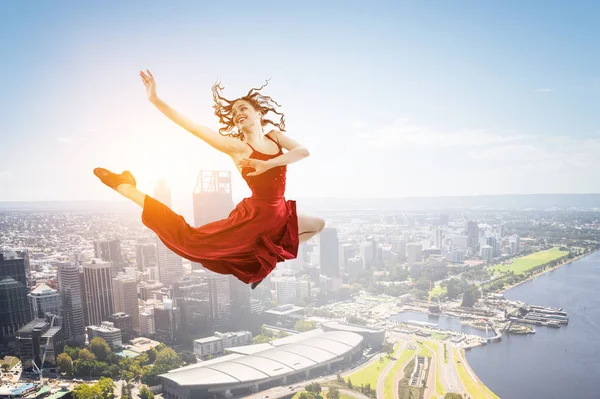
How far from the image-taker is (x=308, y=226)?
3.46 ft

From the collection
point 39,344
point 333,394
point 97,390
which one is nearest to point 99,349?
point 39,344

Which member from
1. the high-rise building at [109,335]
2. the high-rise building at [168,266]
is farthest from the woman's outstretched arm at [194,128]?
the high-rise building at [168,266]

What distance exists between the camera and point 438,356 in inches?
313

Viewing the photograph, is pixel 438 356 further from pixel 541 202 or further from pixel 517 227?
pixel 541 202

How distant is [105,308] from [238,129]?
847cm

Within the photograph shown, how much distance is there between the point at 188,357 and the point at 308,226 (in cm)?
724

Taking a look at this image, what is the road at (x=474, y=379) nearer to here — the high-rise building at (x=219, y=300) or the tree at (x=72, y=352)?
the high-rise building at (x=219, y=300)

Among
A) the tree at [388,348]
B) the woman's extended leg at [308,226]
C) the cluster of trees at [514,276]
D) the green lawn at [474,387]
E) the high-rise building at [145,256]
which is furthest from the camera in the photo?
the cluster of trees at [514,276]

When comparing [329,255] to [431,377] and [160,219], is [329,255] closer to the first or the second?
[431,377]

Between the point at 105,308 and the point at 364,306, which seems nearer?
the point at 105,308

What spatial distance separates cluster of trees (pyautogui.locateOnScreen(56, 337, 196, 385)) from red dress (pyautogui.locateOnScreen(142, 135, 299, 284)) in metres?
6.54

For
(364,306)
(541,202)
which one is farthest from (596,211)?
(364,306)

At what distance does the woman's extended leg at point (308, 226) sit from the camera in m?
1.04

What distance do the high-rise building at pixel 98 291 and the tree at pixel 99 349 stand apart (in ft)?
2.85
